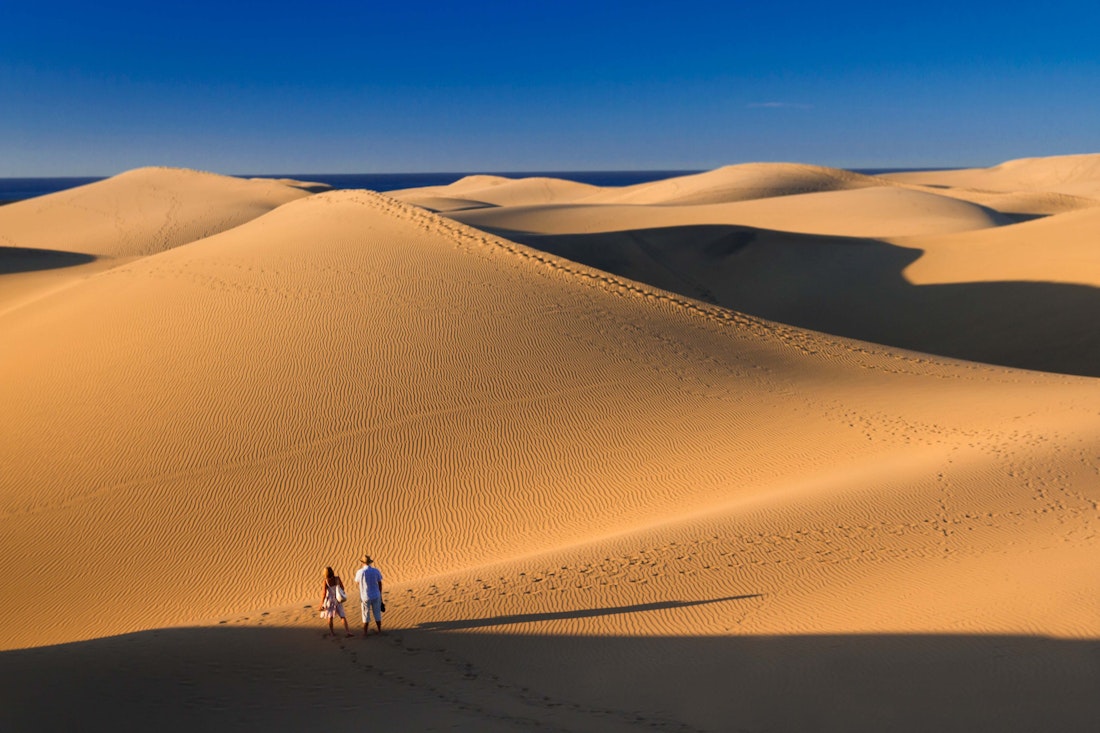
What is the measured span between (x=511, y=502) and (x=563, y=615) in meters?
3.82

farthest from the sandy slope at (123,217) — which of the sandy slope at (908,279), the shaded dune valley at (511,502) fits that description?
the sandy slope at (908,279)

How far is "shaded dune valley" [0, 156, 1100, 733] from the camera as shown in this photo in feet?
22.4

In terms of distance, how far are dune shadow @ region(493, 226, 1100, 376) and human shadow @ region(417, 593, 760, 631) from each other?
18570 millimetres

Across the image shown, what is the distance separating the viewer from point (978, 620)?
751 cm

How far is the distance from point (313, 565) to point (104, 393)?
5.93m

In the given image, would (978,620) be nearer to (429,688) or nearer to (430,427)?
(429,688)

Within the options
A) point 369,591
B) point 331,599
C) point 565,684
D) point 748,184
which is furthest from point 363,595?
point 748,184

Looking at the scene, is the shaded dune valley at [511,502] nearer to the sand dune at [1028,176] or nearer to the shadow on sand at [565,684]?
the shadow on sand at [565,684]

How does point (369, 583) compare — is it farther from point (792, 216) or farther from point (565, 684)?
point (792, 216)

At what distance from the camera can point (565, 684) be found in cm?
696

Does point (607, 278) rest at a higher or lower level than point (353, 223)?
lower

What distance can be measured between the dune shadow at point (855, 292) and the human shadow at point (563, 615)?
60.9ft

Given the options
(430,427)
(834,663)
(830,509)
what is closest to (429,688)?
(834,663)

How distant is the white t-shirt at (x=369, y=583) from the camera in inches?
313
